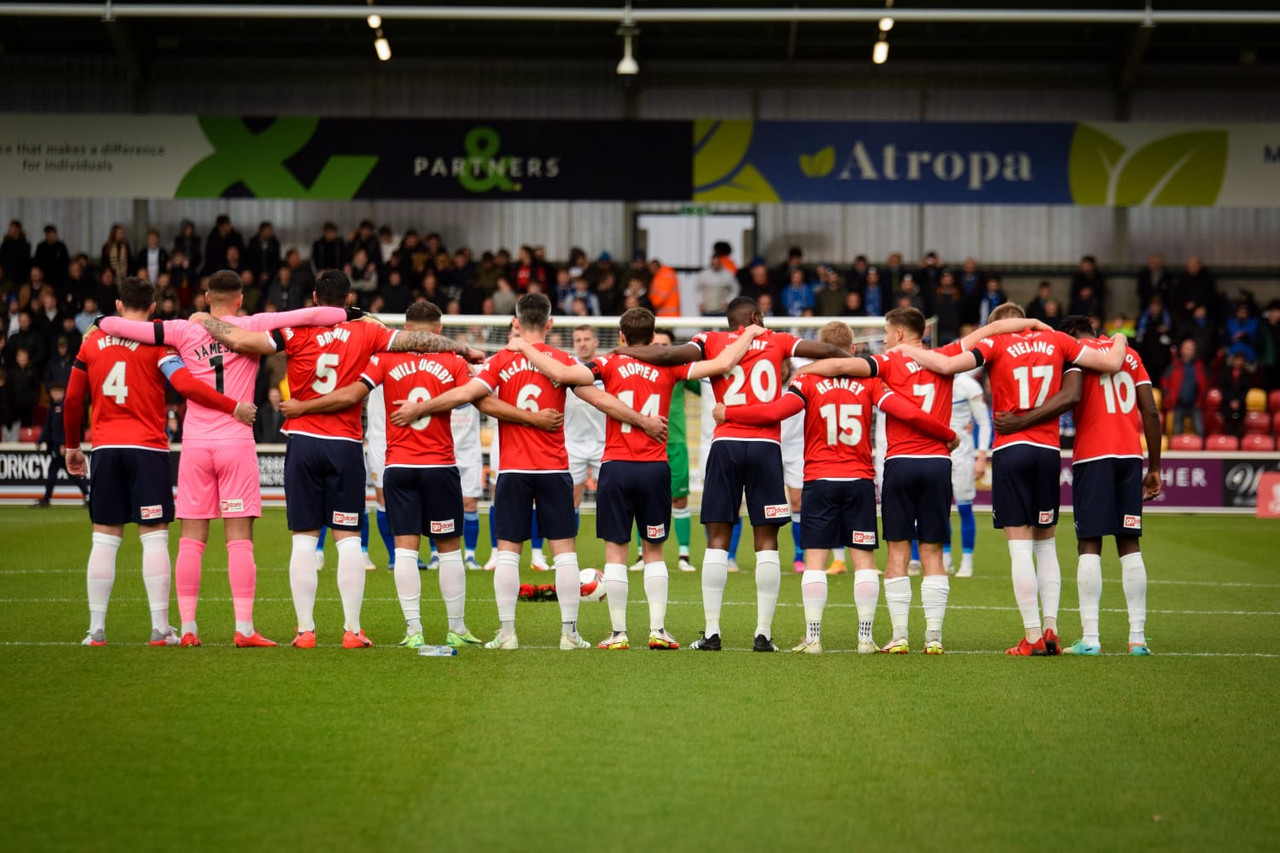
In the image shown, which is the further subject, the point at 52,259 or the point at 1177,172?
the point at 52,259

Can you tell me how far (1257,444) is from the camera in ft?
80.3

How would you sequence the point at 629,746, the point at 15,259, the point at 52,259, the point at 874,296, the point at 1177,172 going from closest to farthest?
the point at 629,746, the point at 874,296, the point at 1177,172, the point at 52,259, the point at 15,259

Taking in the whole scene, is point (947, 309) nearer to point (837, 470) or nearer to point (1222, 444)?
point (1222, 444)

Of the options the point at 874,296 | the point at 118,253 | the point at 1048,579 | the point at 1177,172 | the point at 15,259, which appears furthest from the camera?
the point at 15,259

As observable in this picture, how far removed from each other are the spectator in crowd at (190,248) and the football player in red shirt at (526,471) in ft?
65.2

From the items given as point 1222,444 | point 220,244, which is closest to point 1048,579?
point 1222,444

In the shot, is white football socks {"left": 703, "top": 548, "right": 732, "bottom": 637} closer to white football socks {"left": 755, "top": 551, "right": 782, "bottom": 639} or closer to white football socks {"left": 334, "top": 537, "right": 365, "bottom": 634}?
white football socks {"left": 755, "top": 551, "right": 782, "bottom": 639}

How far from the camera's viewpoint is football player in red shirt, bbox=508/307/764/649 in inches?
355

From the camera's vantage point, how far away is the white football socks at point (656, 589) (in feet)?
29.8

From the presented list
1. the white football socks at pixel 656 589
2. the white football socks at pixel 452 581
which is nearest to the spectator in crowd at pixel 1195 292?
the white football socks at pixel 656 589

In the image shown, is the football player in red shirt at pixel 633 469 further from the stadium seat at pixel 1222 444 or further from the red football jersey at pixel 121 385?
the stadium seat at pixel 1222 444

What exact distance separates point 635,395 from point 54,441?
17.0 m

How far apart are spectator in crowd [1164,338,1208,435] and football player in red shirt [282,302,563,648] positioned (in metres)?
19.4

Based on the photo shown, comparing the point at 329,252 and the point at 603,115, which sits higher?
the point at 603,115
